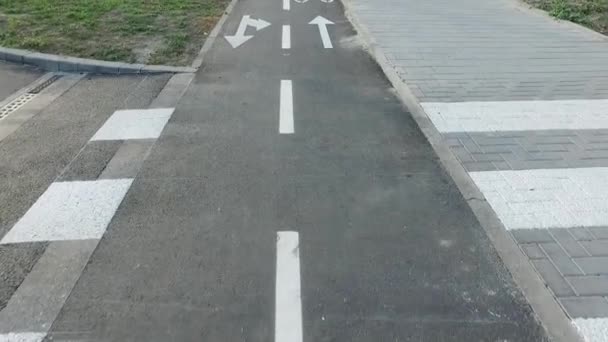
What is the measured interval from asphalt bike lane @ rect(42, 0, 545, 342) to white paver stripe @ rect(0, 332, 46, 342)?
0.30 feet

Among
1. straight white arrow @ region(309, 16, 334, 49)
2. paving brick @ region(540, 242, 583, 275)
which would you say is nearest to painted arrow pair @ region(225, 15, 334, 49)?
straight white arrow @ region(309, 16, 334, 49)

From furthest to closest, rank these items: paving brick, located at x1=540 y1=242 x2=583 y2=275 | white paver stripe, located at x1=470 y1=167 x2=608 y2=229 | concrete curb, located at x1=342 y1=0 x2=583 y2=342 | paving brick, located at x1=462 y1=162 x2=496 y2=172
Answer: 1. paving brick, located at x1=462 y1=162 x2=496 y2=172
2. white paver stripe, located at x1=470 y1=167 x2=608 y2=229
3. paving brick, located at x1=540 y1=242 x2=583 y2=275
4. concrete curb, located at x1=342 y1=0 x2=583 y2=342

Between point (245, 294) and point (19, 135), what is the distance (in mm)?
4027

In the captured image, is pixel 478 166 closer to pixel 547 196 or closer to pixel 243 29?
pixel 547 196

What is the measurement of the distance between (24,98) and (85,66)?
4.19ft

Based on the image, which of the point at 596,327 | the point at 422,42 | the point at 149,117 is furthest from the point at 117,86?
the point at 596,327

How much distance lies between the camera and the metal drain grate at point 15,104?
6328 mm

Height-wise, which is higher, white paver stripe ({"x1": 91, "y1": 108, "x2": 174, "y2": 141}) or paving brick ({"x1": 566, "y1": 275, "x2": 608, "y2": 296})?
paving brick ({"x1": 566, "y1": 275, "x2": 608, "y2": 296})

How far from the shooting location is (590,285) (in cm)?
337

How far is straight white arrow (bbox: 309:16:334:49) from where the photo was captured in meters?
9.61

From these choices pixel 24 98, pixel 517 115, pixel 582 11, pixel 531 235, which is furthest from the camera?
pixel 582 11

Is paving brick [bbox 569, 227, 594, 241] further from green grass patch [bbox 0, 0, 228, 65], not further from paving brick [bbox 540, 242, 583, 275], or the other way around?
green grass patch [bbox 0, 0, 228, 65]

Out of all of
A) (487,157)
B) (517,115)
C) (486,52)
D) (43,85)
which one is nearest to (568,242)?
(487,157)

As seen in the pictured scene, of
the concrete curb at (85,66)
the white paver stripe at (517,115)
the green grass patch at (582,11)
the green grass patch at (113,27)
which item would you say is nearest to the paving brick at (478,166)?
the white paver stripe at (517,115)
